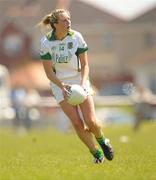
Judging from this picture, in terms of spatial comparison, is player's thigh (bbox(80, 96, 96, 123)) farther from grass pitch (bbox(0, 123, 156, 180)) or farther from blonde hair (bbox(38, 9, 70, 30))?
blonde hair (bbox(38, 9, 70, 30))

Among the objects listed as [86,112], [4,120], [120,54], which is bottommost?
[120,54]

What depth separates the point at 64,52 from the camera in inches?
489

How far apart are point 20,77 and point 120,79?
30.4ft

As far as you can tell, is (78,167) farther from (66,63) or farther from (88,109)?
(66,63)

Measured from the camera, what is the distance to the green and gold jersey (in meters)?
12.4

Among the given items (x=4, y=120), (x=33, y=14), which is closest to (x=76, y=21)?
(x=33, y=14)

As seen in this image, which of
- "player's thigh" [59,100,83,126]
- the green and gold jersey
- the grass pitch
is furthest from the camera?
"player's thigh" [59,100,83,126]

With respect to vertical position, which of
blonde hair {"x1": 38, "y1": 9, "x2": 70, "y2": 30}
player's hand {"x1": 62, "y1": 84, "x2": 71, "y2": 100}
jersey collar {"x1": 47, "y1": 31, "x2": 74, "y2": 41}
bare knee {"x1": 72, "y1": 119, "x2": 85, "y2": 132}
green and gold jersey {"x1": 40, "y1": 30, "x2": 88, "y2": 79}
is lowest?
bare knee {"x1": 72, "y1": 119, "x2": 85, "y2": 132}

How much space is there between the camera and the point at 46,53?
12453 millimetres

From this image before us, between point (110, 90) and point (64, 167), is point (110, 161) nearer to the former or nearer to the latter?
point (64, 167)

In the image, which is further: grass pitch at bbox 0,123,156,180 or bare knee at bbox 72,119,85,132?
bare knee at bbox 72,119,85,132

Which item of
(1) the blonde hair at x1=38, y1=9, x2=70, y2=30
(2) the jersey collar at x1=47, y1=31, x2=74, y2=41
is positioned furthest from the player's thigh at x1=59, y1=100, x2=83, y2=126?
(1) the blonde hair at x1=38, y1=9, x2=70, y2=30

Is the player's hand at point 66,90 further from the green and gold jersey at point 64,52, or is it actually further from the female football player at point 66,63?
the green and gold jersey at point 64,52

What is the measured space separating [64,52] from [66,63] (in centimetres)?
15
